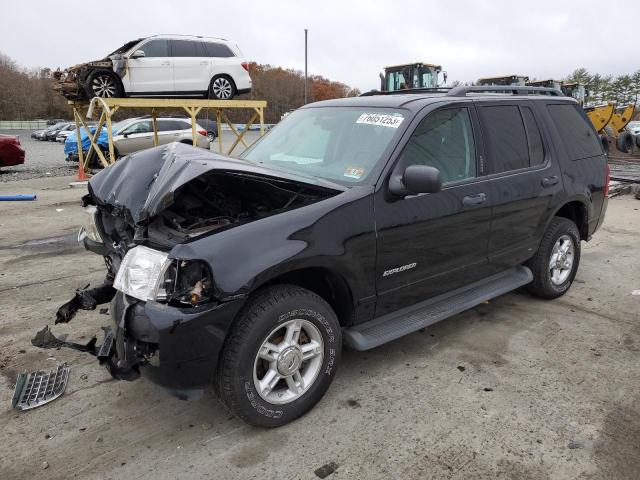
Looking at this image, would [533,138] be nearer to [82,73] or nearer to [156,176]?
[156,176]

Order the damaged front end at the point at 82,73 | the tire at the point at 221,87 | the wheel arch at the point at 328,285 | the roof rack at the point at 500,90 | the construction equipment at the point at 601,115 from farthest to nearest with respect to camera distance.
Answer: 1. the construction equipment at the point at 601,115
2. the tire at the point at 221,87
3. the damaged front end at the point at 82,73
4. the roof rack at the point at 500,90
5. the wheel arch at the point at 328,285

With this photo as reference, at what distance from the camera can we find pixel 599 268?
19.0ft

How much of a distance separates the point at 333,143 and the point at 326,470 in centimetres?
217

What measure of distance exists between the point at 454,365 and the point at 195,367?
1914mm

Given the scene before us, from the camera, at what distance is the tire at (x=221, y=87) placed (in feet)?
45.1

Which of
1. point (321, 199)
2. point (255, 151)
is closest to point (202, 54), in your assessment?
point (255, 151)

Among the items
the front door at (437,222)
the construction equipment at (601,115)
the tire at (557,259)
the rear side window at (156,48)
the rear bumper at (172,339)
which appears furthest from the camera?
the construction equipment at (601,115)

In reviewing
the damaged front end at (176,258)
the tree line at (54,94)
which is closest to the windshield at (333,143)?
the damaged front end at (176,258)

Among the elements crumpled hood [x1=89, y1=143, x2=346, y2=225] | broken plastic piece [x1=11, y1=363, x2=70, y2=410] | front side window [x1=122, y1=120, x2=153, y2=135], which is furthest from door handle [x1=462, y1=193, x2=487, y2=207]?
front side window [x1=122, y1=120, x2=153, y2=135]

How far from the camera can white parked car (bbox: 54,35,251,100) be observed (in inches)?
492

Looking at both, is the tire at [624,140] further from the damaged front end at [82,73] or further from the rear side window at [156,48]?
the damaged front end at [82,73]

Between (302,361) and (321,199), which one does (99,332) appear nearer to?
(302,361)

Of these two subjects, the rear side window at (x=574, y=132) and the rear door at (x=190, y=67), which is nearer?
the rear side window at (x=574, y=132)

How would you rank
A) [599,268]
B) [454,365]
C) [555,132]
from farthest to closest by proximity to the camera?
[599,268] → [555,132] → [454,365]
